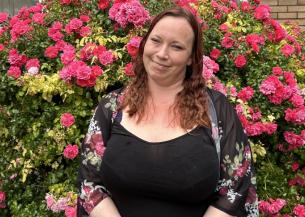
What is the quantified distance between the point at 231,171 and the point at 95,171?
0.69 metres

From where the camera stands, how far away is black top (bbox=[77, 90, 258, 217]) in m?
2.31

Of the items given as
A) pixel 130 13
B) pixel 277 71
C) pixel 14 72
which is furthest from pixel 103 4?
pixel 277 71

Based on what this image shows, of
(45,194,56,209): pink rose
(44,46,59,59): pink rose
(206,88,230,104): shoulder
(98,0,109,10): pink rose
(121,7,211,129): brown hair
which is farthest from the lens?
(98,0,109,10): pink rose

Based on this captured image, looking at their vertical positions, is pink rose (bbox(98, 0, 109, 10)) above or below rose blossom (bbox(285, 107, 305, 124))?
above

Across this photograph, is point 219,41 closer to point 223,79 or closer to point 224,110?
point 223,79

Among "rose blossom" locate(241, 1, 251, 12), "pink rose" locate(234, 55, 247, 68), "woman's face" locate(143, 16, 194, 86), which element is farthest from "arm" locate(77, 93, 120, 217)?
"rose blossom" locate(241, 1, 251, 12)

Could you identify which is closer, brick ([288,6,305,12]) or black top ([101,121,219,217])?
black top ([101,121,219,217])

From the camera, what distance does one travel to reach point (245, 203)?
98.1 inches

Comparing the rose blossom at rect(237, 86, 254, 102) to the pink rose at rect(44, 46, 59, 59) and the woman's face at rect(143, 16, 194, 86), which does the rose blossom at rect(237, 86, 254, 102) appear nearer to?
the woman's face at rect(143, 16, 194, 86)

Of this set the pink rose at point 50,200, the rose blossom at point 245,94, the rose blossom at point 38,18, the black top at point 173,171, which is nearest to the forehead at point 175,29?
the black top at point 173,171

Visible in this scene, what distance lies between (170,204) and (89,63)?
124 cm

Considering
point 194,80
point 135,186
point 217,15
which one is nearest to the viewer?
point 135,186

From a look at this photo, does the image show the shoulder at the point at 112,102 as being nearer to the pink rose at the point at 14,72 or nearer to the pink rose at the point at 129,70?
the pink rose at the point at 129,70

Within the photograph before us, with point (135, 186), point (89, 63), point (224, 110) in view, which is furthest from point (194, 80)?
point (89, 63)
